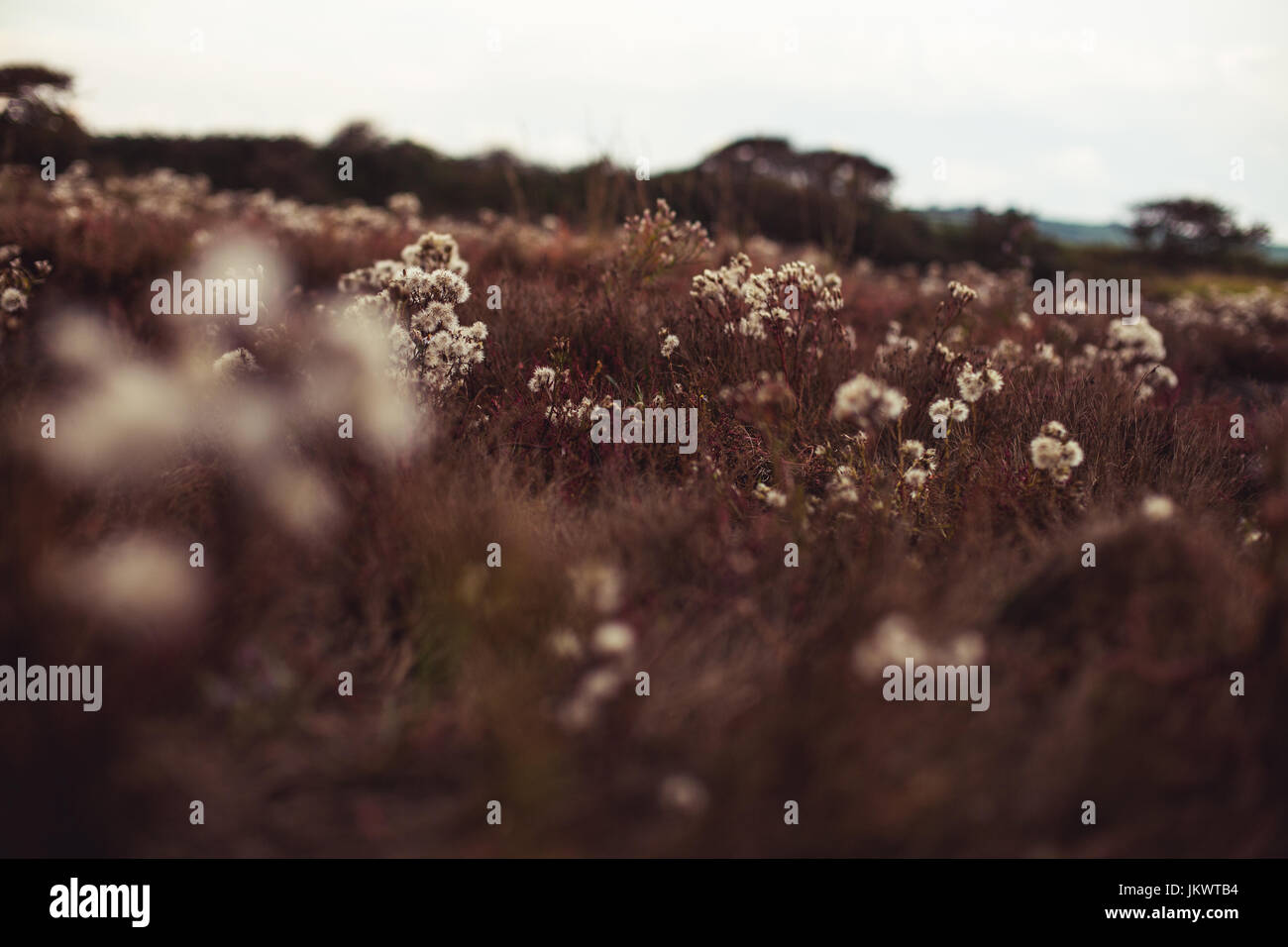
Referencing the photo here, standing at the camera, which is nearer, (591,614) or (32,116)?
(591,614)

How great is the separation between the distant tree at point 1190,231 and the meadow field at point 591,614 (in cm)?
3417

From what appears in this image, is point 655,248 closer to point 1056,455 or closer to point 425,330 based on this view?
point 425,330

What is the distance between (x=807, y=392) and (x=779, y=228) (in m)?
13.0

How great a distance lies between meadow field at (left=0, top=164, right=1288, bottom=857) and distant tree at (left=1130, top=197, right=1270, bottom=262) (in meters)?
34.2

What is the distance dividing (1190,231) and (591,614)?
38498mm

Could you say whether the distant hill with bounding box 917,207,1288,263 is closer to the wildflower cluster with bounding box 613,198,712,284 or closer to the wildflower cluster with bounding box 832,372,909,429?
the wildflower cluster with bounding box 613,198,712,284

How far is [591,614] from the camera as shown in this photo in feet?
5.99

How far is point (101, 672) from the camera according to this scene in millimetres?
1432

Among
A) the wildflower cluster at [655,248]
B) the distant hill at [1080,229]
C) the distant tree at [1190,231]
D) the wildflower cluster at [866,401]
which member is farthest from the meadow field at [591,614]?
the distant tree at [1190,231]

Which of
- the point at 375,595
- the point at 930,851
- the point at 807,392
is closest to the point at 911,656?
the point at 930,851

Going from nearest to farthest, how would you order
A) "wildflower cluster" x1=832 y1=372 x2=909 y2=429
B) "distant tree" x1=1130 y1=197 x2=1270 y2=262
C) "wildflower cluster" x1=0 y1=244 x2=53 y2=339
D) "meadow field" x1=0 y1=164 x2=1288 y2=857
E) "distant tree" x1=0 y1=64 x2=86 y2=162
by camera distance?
1. "meadow field" x1=0 y1=164 x2=1288 y2=857
2. "wildflower cluster" x1=832 y1=372 x2=909 y2=429
3. "wildflower cluster" x1=0 y1=244 x2=53 y2=339
4. "distant tree" x1=0 y1=64 x2=86 y2=162
5. "distant tree" x1=1130 y1=197 x2=1270 y2=262

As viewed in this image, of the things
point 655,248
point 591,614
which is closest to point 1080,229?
point 655,248

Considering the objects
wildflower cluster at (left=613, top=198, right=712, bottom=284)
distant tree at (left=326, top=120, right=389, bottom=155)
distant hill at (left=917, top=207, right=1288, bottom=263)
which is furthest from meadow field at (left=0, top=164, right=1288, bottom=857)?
distant tree at (left=326, top=120, right=389, bottom=155)

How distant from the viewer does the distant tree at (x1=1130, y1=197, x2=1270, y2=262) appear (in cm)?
2947
